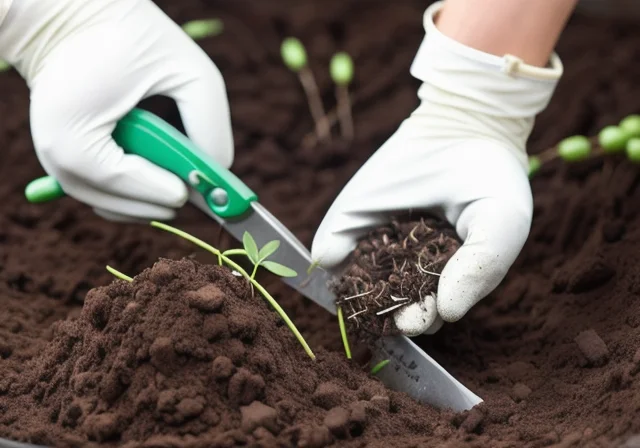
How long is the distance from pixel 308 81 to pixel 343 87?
78mm

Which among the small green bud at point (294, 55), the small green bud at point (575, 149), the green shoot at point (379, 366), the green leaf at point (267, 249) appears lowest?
the small green bud at point (294, 55)

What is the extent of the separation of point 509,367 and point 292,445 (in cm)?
38

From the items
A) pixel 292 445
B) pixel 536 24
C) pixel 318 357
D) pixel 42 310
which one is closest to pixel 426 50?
pixel 536 24

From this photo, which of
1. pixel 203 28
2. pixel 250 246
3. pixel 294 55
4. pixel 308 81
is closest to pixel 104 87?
pixel 250 246

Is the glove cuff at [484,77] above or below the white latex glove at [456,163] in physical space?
above

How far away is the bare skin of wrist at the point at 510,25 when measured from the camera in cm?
106

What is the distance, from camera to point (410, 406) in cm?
97

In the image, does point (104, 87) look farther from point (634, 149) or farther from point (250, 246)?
point (634, 149)

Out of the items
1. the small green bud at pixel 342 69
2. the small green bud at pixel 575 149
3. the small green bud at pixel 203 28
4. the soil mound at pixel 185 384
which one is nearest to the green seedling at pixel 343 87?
the small green bud at pixel 342 69

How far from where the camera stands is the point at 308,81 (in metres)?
1.83

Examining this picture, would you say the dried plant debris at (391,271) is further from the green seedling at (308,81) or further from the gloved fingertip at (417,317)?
the green seedling at (308,81)

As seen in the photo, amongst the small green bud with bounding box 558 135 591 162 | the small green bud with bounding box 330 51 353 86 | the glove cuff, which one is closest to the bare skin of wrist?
the glove cuff

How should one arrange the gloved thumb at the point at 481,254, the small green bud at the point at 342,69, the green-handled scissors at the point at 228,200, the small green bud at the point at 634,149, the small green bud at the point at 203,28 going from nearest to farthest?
the gloved thumb at the point at 481,254, the green-handled scissors at the point at 228,200, the small green bud at the point at 634,149, the small green bud at the point at 203,28, the small green bud at the point at 342,69

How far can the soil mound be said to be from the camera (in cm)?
85
